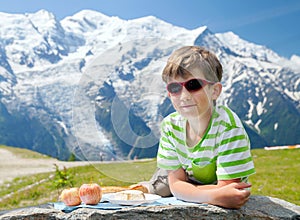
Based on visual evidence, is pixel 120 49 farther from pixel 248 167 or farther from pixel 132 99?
pixel 248 167

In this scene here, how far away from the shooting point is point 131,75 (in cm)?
470

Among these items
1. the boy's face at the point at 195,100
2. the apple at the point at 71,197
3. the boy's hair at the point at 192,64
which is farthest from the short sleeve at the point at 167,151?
the apple at the point at 71,197

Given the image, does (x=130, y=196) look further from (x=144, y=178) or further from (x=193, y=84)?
(x=193, y=84)

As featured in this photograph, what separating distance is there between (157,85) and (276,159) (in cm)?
1887

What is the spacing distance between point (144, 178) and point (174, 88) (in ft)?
4.72

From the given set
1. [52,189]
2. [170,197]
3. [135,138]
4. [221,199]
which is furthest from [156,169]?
[52,189]

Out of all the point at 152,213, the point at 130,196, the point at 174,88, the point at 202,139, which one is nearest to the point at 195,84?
the point at 174,88

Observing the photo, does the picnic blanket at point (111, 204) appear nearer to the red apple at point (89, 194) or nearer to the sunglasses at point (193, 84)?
the red apple at point (89, 194)

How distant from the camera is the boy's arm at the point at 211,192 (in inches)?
165

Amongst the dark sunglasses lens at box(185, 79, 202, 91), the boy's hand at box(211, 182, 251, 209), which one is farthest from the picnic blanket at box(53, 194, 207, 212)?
the dark sunglasses lens at box(185, 79, 202, 91)

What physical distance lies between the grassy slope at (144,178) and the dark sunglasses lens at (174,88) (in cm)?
108

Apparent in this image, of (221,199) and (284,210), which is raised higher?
(221,199)

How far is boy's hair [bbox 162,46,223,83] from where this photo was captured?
13.5ft

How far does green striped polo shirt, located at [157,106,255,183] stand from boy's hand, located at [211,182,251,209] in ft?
0.30
